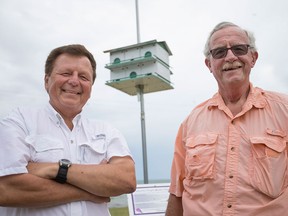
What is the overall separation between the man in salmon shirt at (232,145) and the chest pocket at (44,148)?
3.14 feet

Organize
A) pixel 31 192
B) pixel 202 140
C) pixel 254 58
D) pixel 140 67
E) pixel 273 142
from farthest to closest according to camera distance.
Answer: pixel 140 67
pixel 254 58
pixel 202 140
pixel 273 142
pixel 31 192

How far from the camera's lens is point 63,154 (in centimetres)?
211

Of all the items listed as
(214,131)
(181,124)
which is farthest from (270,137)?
(181,124)

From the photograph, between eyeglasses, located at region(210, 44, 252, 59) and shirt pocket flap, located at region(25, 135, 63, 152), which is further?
eyeglasses, located at region(210, 44, 252, 59)

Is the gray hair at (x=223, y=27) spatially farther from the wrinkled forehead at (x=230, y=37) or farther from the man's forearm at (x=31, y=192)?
the man's forearm at (x=31, y=192)

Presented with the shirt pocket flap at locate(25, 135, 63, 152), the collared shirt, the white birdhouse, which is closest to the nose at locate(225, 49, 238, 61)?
the collared shirt

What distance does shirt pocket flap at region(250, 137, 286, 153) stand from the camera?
2143mm

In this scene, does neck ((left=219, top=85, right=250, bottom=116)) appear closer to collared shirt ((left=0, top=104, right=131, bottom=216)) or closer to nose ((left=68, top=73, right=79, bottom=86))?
collared shirt ((left=0, top=104, right=131, bottom=216))

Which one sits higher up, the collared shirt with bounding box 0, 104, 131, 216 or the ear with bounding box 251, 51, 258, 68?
the ear with bounding box 251, 51, 258, 68

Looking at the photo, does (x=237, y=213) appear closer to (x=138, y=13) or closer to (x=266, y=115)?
(x=266, y=115)

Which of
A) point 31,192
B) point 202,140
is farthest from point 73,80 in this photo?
point 202,140

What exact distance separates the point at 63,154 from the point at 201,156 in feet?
3.17

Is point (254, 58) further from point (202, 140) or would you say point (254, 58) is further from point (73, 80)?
point (73, 80)

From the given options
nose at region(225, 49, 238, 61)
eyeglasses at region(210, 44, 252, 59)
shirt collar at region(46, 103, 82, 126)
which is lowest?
shirt collar at region(46, 103, 82, 126)
